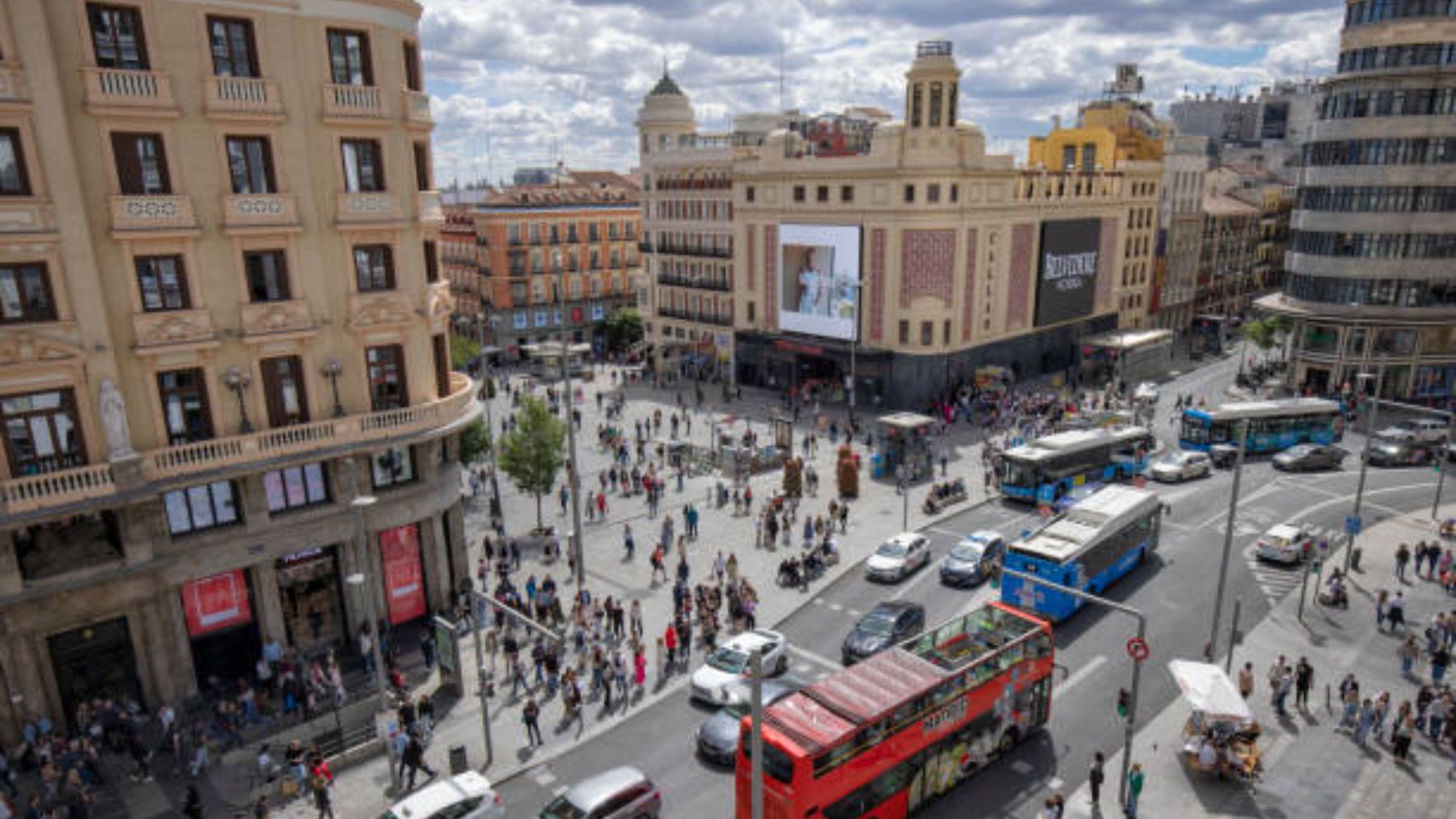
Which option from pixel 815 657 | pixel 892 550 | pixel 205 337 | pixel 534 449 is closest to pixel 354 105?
pixel 205 337

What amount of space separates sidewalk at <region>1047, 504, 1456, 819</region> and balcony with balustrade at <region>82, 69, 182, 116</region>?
30.1 meters

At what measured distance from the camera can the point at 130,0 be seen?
23.2m

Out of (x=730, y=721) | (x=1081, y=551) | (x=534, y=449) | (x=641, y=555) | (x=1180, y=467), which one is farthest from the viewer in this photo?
(x=1180, y=467)

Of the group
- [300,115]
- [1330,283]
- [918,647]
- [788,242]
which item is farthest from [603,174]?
[918,647]

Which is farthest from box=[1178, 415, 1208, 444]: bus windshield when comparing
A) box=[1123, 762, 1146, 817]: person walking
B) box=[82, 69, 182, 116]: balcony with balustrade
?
box=[82, 69, 182, 116]: balcony with balustrade

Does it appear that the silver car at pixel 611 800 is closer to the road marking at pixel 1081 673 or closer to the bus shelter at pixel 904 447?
the road marking at pixel 1081 673

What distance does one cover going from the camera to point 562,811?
20.0 metres

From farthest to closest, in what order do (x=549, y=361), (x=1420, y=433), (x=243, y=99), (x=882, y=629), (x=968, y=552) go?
(x=549, y=361) < (x=1420, y=433) < (x=968, y=552) < (x=882, y=629) < (x=243, y=99)

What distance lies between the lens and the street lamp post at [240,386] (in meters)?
26.1

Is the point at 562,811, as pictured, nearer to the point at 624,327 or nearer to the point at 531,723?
the point at 531,723

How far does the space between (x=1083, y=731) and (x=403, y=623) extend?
22402 mm

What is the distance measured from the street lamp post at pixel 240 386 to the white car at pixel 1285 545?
37.9 meters

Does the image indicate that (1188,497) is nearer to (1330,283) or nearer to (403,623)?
(1330,283)

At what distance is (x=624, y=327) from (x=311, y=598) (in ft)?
194
